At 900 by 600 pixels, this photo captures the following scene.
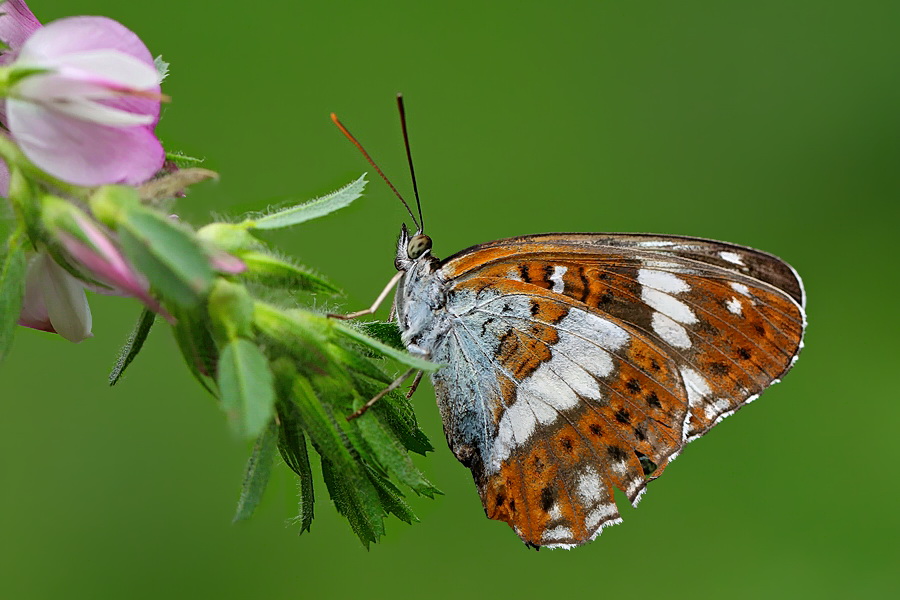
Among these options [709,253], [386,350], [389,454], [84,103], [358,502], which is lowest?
[358,502]

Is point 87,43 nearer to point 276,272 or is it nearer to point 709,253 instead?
point 276,272

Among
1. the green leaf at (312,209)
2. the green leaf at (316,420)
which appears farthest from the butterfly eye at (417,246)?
the green leaf at (316,420)

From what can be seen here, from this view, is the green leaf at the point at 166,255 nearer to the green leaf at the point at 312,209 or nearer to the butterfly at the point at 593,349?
the green leaf at the point at 312,209

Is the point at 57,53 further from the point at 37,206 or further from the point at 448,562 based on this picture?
the point at 448,562

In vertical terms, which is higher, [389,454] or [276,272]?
[276,272]

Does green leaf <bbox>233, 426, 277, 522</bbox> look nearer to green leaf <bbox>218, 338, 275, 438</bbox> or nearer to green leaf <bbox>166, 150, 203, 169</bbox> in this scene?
green leaf <bbox>218, 338, 275, 438</bbox>

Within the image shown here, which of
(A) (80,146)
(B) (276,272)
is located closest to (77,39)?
(A) (80,146)
